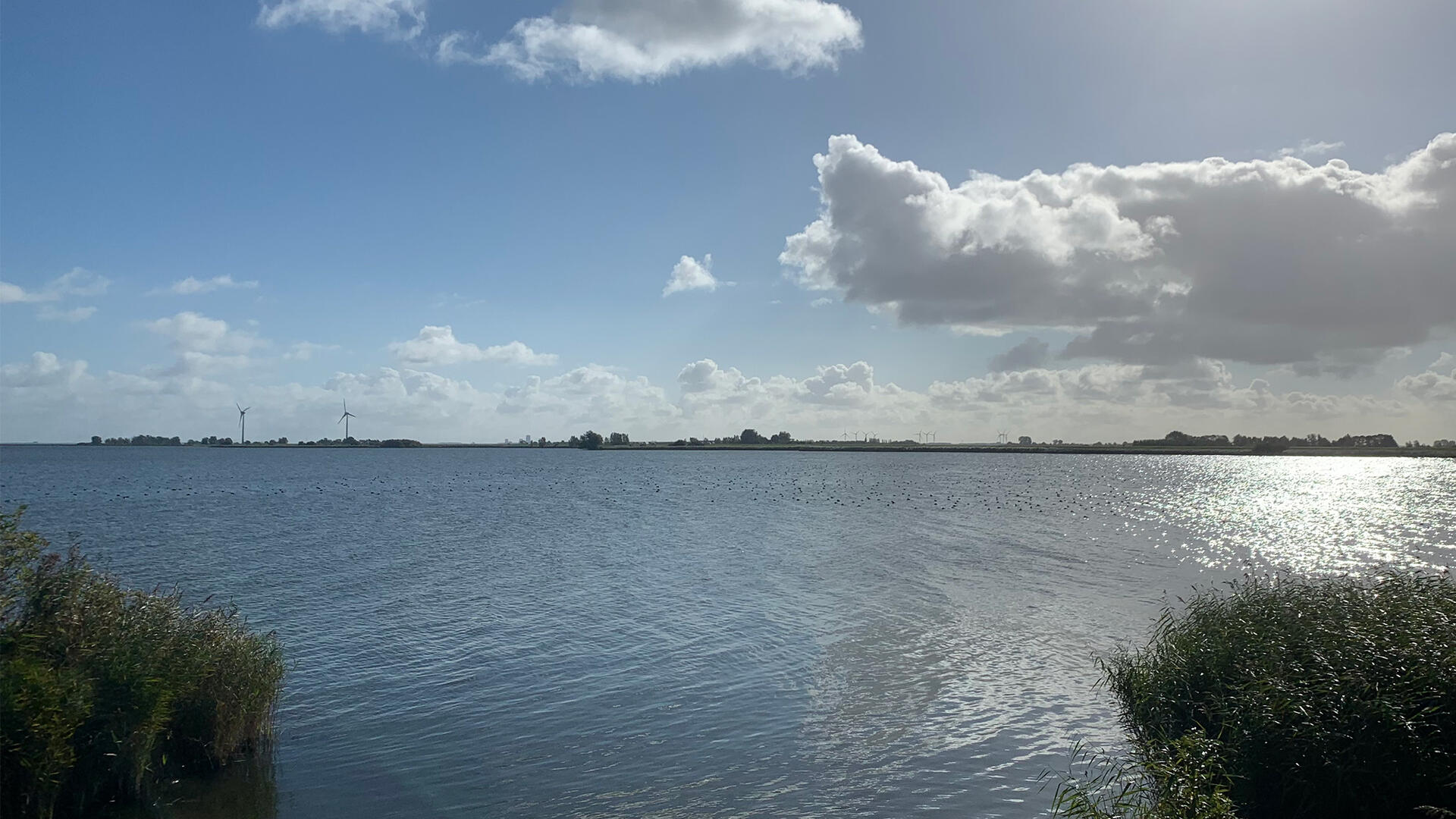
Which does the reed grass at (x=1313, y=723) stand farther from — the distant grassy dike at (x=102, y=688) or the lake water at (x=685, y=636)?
the distant grassy dike at (x=102, y=688)

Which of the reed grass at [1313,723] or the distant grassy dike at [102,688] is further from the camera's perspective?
the distant grassy dike at [102,688]

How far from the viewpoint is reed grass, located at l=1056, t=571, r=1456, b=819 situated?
12.0 meters

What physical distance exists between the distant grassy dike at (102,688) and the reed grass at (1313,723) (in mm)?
15823

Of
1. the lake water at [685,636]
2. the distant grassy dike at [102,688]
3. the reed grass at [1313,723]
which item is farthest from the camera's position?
the lake water at [685,636]

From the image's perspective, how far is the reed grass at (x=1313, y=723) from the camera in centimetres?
1198

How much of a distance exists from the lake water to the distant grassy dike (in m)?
1.10

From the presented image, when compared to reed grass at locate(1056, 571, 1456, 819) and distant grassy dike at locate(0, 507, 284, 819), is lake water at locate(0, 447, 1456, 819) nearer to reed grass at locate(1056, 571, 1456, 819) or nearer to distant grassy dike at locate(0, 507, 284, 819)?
distant grassy dike at locate(0, 507, 284, 819)

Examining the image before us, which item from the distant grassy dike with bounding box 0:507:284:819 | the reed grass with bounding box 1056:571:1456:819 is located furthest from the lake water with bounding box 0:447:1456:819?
the reed grass with bounding box 1056:571:1456:819

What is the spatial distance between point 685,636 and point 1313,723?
1973cm

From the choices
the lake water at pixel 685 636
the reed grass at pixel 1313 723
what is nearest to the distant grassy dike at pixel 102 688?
the lake water at pixel 685 636

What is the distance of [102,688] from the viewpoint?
14531 mm

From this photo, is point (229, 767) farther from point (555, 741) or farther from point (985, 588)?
point (985, 588)

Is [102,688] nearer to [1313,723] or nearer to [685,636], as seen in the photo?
[685,636]

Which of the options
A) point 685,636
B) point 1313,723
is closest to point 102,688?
point 685,636
